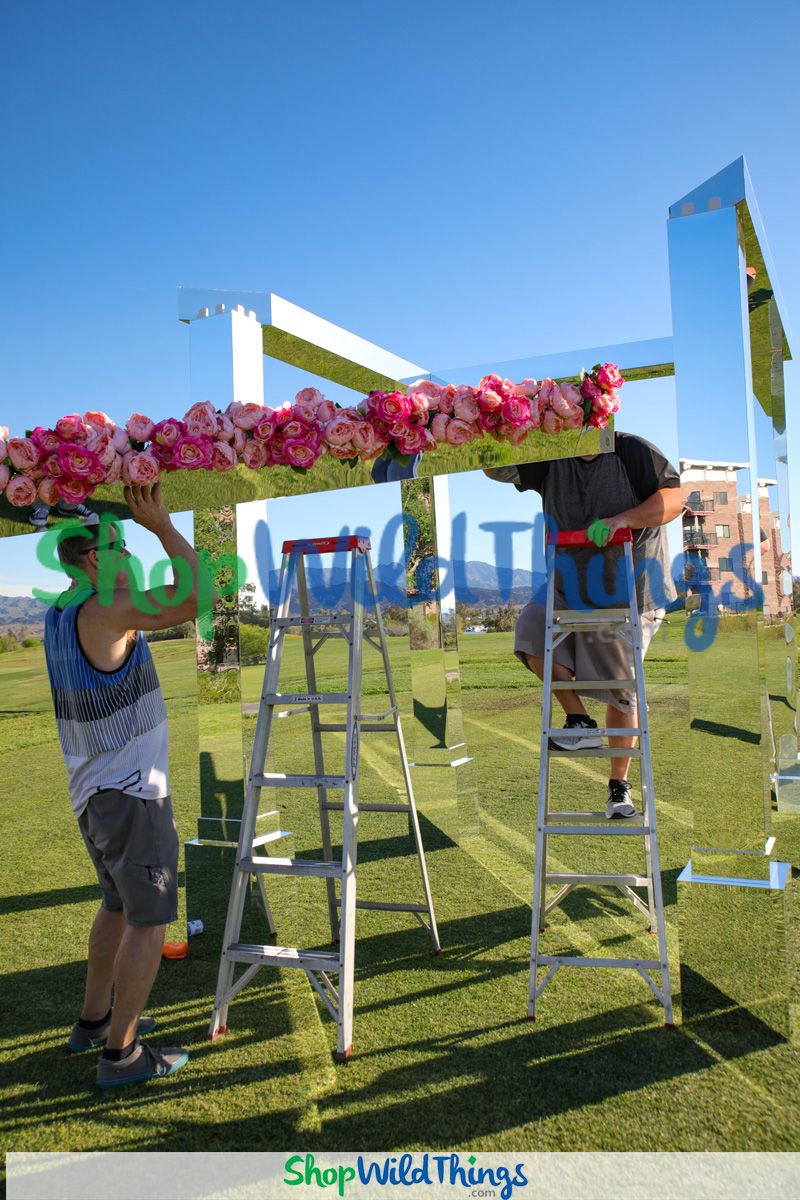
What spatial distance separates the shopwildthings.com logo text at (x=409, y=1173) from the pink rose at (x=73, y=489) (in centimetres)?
230

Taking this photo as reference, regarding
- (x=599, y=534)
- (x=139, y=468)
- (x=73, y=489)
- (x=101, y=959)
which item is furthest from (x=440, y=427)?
(x=101, y=959)

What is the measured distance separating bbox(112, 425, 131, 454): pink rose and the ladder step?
1.81m

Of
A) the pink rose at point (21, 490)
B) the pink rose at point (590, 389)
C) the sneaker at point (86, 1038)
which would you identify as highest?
the pink rose at point (590, 389)

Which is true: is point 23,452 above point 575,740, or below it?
above

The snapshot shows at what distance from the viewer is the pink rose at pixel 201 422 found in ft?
11.0

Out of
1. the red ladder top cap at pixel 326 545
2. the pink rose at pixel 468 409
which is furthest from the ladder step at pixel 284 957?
the pink rose at pixel 468 409

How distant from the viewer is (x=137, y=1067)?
8.81 feet

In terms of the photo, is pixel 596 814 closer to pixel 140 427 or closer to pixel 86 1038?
pixel 86 1038

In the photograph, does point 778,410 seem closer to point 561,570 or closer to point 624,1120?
point 561,570

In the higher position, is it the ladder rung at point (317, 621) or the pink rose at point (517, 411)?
the pink rose at point (517, 411)

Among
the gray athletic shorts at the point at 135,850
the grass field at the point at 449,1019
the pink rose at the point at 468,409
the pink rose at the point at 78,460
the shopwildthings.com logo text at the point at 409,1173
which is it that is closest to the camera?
the shopwildthings.com logo text at the point at 409,1173

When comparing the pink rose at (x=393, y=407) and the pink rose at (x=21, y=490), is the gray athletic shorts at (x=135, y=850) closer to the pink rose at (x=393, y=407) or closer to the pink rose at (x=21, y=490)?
the pink rose at (x=21, y=490)

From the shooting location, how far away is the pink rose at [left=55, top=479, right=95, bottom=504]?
3322 millimetres

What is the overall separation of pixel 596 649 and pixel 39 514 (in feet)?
7.98
